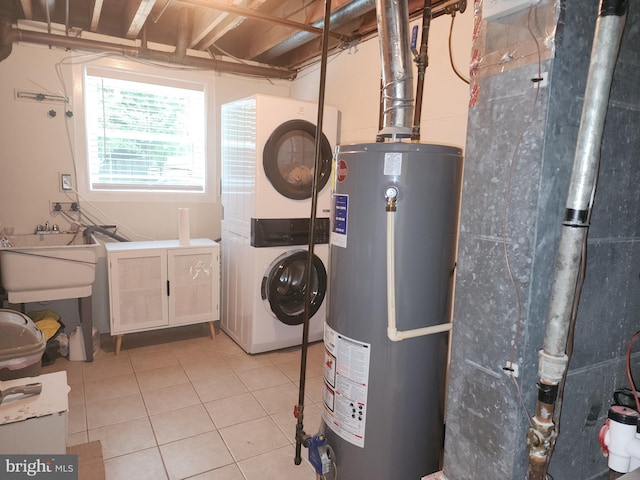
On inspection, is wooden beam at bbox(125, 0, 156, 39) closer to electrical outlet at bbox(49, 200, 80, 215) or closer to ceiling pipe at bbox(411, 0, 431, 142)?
electrical outlet at bbox(49, 200, 80, 215)

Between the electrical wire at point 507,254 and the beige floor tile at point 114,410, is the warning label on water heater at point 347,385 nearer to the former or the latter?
the electrical wire at point 507,254

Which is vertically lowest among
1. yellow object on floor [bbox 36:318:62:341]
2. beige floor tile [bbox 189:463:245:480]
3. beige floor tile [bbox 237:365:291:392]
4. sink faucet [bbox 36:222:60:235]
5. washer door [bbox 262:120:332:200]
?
beige floor tile [bbox 189:463:245:480]

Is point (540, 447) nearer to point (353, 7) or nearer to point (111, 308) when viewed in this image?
point (353, 7)

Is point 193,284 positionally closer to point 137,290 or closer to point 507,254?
point 137,290

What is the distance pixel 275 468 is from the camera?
1.93 metres

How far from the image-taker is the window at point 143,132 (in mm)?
3238

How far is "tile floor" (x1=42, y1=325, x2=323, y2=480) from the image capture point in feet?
6.35

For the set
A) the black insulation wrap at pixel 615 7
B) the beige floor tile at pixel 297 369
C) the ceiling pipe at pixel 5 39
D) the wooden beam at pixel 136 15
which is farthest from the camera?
the beige floor tile at pixel 297 369

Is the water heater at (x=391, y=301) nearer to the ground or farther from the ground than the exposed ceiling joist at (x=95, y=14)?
nearer to the ground

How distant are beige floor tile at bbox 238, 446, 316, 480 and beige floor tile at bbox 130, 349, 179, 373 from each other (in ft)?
4.06

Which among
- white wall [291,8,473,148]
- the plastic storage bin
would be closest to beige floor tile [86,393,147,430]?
the plastic storage bin

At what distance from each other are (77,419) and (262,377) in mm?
1081

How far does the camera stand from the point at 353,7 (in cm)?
247

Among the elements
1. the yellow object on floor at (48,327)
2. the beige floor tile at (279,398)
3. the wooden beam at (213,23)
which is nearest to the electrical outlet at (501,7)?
the wooden beam at (213,23)
